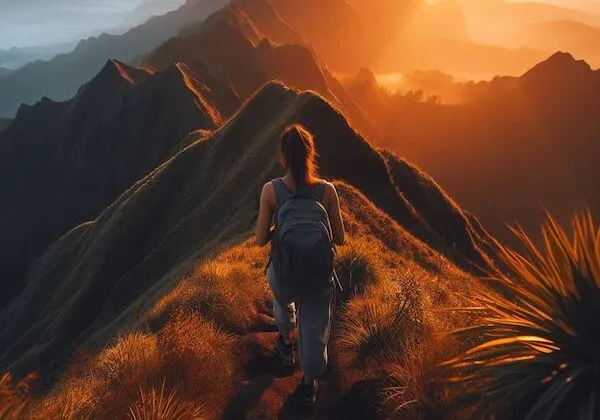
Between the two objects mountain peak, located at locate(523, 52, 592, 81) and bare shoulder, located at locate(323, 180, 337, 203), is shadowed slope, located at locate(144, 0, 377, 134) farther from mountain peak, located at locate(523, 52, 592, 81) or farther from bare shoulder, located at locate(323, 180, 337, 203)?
bare shoulder, located at locate(323, 180, 337, 203)

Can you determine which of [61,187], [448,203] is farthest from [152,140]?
[448,203]

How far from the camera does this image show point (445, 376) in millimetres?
5656

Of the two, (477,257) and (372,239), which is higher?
(372,239)

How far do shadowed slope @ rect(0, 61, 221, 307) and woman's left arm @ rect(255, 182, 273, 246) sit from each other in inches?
2881

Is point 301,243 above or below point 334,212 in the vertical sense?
Result: below

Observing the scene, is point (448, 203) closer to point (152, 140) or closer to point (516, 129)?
point (152, 140)

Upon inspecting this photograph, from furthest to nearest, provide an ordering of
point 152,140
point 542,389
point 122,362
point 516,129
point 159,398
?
point 516,129 < point 152,140 < point 122,362 < point 159,398 < point 542,389

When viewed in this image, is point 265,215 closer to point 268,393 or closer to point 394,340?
point 268,393

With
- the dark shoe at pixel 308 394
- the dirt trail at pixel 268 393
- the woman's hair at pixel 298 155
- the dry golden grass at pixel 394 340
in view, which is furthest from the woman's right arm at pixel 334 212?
the dirt trail at pixel 268 393

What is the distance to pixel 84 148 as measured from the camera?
4481 inches

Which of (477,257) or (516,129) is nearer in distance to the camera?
(477,257)

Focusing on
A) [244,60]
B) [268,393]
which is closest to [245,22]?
[244,60]

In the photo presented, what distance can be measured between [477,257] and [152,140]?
74.4 metres

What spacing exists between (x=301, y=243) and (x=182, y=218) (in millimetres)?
31620
